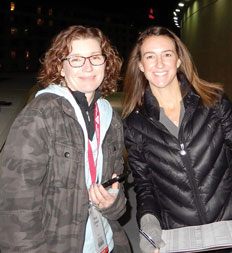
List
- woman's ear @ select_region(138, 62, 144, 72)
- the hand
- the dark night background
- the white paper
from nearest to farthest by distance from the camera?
1. the white paper
2. the hand
3. woman's ear @ select_region(138, 62, 144, 72)
4. the dark night background

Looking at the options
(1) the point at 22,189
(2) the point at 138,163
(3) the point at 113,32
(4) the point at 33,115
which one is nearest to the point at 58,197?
(1) the point at 22,189

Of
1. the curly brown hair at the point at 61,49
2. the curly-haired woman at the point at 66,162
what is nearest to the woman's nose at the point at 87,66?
the curly-haired woman at the point at 66,162

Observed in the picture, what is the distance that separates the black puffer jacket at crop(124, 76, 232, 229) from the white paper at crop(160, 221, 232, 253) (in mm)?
274

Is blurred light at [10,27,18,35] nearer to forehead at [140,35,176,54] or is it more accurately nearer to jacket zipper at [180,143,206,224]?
forehead at [140,35,176,54]

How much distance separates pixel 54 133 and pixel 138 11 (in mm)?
75297

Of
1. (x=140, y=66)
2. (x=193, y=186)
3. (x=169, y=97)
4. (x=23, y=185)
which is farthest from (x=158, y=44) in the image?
(x=23, y=185)

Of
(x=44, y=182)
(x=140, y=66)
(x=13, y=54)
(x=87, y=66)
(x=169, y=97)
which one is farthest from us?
(x=13, y=54)

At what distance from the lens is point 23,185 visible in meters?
1.64

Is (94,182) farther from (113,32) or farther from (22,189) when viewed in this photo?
(113,32)

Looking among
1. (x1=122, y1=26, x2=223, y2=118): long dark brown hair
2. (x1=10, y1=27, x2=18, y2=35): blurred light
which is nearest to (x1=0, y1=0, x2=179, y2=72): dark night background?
(x1=10, y1=27, x2=18, y2=35): blurred light

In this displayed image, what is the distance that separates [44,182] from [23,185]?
15cm

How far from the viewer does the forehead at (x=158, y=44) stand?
2.41 m

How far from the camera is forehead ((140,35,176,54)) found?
2.41 meters

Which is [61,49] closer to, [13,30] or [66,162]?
[66,162]
